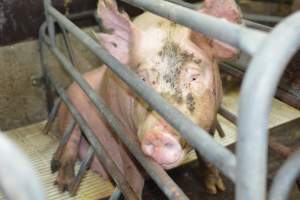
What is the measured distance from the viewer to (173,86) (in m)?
1.54

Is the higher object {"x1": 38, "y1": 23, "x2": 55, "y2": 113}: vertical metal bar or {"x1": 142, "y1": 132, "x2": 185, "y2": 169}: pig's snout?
{"x1": 142, "y1": 132, "x2": 185, "y2": 169}: pig's snout

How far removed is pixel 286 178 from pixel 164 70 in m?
0.74

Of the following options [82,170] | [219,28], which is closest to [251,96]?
[219,28]

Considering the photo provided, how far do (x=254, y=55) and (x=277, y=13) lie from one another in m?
3.29

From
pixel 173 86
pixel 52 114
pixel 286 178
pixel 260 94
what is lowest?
pixel 52 114

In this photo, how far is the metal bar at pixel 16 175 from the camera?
1.98ft

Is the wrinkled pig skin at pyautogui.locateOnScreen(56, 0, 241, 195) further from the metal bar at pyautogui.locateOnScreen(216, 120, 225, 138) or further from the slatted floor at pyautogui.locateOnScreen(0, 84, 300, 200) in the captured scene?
the metal bar at pyautogui.locateOnScreen(216, 120, 225, 138)

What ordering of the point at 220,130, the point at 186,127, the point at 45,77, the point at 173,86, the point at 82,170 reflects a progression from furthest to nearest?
the point at 45,77, the point at 220,130, the point at 82,170, the point at 173,86, the point at 186,127

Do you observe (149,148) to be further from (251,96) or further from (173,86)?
(251,96)

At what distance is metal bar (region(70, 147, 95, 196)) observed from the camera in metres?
2.22

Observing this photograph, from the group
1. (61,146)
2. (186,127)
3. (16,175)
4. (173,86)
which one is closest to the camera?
(16,175)

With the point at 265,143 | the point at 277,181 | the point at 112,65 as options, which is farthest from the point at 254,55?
the point at 112,65

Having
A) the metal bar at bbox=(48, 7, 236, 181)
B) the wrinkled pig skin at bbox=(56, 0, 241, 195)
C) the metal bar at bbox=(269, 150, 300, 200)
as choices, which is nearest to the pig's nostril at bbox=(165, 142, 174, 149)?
the wrinkled pig skin at bbox=(56, 0, 241, 195)

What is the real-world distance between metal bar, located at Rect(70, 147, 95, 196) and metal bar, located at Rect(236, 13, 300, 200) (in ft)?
5.06
